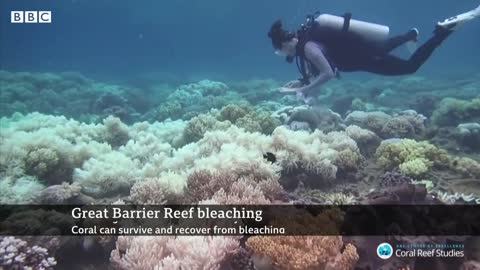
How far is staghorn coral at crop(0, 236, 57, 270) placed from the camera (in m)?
2.79

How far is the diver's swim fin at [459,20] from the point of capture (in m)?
5.97

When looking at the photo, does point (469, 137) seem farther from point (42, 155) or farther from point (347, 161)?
point (42, 155)

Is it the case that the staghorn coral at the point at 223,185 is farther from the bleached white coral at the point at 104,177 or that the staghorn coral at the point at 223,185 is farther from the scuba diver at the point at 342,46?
the scuba diver at the point at 342,46

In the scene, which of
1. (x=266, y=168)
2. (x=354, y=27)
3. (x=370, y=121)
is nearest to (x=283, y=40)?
(x=354, y=27)

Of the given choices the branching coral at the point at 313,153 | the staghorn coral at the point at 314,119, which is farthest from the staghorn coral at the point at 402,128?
the branching coral at the point at 313,153

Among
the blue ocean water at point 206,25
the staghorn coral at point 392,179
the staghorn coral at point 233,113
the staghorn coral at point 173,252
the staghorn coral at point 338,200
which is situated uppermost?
the blue ocean water at point 206,25

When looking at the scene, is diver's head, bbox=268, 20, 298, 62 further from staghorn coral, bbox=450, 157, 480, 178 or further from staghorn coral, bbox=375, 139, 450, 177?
staghorn coral, bbox=450, 157, 480, 178

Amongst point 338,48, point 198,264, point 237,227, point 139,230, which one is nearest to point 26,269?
point 139,230

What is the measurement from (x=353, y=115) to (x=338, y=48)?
6.98 feet

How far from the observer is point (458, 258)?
2.92m

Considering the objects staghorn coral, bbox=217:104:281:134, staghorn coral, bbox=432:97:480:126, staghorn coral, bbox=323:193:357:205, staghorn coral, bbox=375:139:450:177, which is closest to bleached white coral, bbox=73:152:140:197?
staghorn coral, bbox=323:193:357:205

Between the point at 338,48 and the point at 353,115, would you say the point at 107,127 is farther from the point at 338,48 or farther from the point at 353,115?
the point at 353,115
